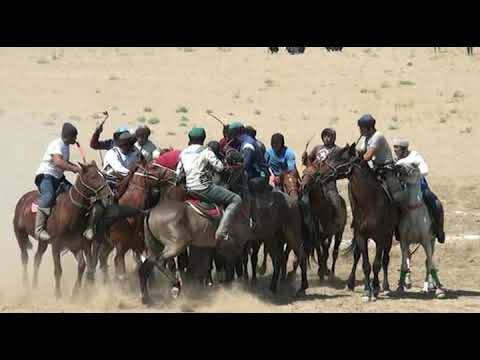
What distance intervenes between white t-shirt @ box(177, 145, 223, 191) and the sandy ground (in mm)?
1778

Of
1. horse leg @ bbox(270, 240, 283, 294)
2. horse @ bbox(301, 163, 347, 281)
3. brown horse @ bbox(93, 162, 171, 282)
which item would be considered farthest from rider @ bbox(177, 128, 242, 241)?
horse @ bbox(301, 163, 347, 281)

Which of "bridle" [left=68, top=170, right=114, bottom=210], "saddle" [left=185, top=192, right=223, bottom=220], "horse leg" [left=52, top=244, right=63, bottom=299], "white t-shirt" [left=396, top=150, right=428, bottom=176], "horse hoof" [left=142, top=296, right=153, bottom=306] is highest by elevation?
"white t-shirt" [left=396, top=150, right=428, bottom=176]

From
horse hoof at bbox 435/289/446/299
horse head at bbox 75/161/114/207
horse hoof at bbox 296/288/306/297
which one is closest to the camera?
horse head at bbox 75/161/114/207

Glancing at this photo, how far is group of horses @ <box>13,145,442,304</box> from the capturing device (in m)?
15.0

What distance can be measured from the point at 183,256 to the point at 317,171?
107 inches

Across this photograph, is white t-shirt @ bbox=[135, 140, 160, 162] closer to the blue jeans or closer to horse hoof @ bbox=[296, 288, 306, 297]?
the blue jeans

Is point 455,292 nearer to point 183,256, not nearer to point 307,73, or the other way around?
point 183,256

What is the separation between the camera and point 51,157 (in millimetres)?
15922

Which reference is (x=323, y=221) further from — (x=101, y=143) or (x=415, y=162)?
(x=101, y=143)

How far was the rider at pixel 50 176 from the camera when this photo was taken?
15852mm

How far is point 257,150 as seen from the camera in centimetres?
1667

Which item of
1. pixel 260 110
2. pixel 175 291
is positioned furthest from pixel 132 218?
pixel 260 110

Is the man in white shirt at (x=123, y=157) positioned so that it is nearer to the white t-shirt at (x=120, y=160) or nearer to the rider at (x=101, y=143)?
the white t-shirt at (x=120, y=160)

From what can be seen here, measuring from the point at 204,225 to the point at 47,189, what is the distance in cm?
270
